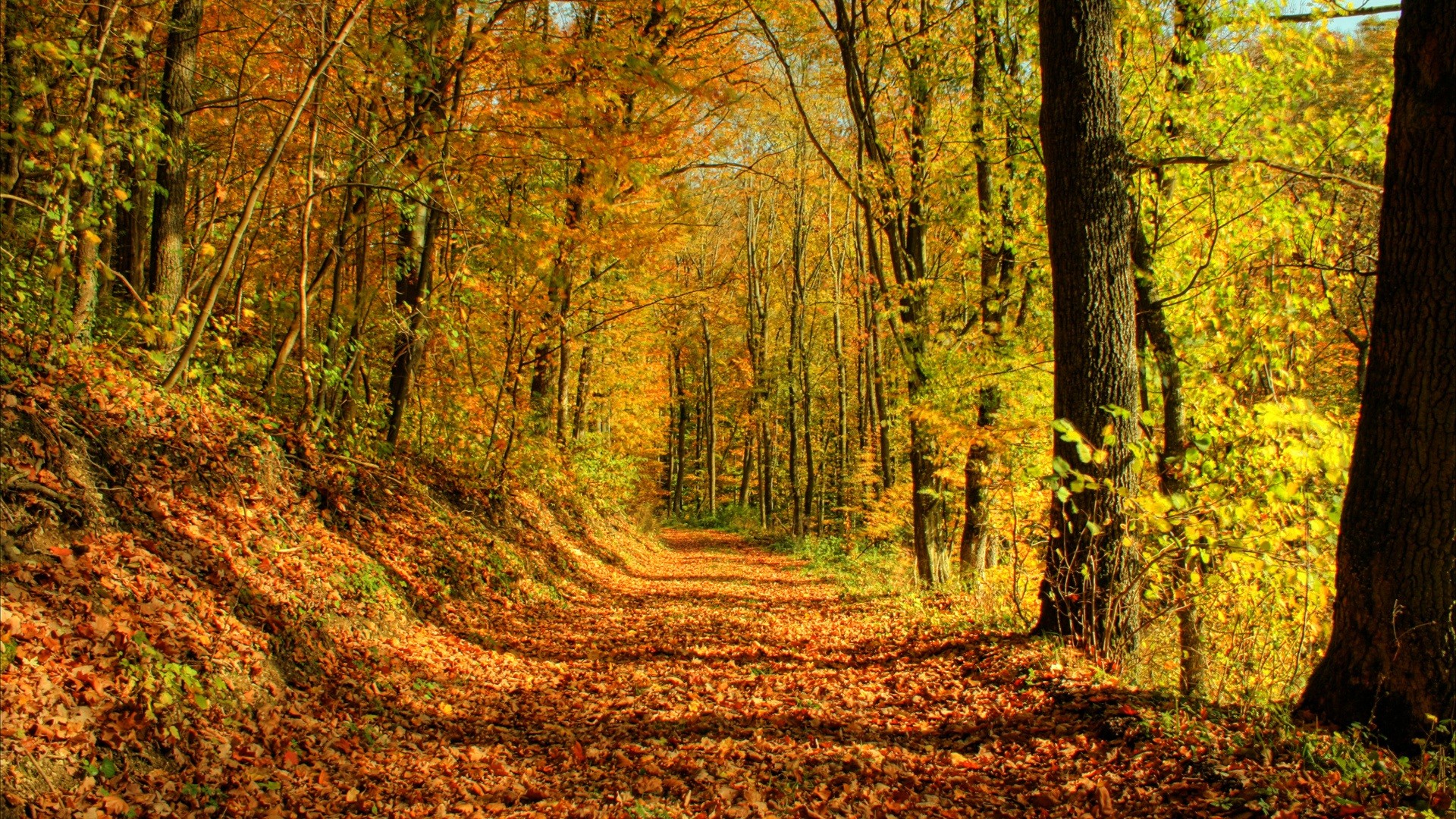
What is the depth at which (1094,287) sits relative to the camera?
5250 millimetres

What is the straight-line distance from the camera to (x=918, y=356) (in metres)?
9.71

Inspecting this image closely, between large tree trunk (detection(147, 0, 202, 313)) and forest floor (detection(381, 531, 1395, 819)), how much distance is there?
14.3ft

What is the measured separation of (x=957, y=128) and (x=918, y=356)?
127 inches

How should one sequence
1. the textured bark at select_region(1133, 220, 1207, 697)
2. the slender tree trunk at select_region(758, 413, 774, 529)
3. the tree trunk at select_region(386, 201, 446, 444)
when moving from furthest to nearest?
the slender tree trunk at select_region(758, 413, 774, 529) < the tree trunk at select_region(386, 201, 446, 444) < the textured bark at select_region(1133, 220, 1207, 697)

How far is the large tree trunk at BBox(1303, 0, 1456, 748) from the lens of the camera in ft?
10.3

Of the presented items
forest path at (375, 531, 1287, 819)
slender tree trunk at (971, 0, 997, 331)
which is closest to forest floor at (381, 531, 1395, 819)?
forest path at (375, 531, 1287, 819)

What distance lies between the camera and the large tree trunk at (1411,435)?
315cm

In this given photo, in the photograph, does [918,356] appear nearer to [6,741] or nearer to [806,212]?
[6,741]

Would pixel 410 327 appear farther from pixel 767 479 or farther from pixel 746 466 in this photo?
pixel 746 466

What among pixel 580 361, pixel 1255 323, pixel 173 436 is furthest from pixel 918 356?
pixel 580 361

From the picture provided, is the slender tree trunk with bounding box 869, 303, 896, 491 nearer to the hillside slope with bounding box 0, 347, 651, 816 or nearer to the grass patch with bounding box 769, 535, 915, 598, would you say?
the grass patch with bounding box 769, 535, 915, 598

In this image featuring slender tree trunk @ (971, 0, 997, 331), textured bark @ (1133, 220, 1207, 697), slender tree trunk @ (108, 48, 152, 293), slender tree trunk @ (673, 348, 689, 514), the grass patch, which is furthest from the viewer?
slender tree trunk @ (673, 348, 689, 514)

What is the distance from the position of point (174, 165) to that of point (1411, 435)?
8.43 m

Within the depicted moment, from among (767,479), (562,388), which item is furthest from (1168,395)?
(767,479)
